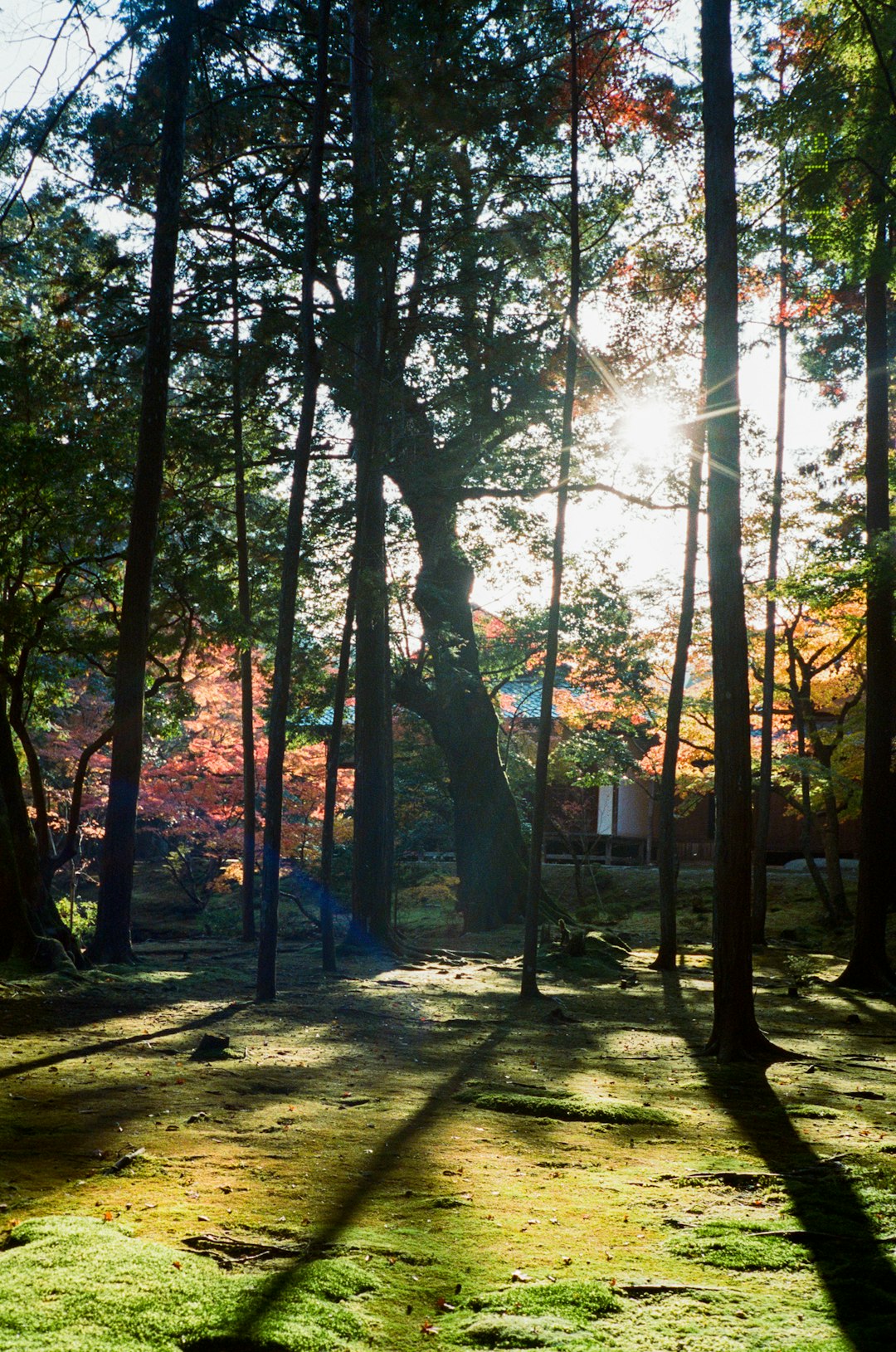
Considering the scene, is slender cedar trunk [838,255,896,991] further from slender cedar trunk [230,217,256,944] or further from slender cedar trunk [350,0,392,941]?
slender cedar trunk [230,217,256,944]

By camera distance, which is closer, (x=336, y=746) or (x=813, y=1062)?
(x=813, y=1062)

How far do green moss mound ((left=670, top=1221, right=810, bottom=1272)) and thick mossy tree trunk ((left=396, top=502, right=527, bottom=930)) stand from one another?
590 inches

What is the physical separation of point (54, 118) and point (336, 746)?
26.3ft

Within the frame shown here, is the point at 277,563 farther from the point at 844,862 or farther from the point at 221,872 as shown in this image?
the point at 844,862

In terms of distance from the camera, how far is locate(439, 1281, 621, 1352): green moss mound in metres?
2.69

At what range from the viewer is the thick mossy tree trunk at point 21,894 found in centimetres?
1018

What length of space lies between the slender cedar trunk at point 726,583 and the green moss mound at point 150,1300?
5.26m

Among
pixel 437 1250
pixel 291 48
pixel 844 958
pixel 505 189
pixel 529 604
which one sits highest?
pixel 291 48

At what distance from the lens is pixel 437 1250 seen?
339cm

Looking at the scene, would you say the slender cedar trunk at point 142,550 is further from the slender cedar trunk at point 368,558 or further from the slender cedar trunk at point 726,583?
the slender cedar trunk at point 726,583

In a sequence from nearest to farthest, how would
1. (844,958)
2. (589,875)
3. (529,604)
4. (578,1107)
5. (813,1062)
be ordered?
(578,1107), (813,1062), (844,958), (529,604), (589,875)

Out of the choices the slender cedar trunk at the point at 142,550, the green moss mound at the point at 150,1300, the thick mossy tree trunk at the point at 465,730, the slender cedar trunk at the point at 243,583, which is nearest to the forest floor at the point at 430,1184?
the green moss mound at the point at 150,1300

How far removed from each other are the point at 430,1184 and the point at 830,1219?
5.22 feet

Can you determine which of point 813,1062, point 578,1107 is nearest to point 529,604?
point 813,1062
